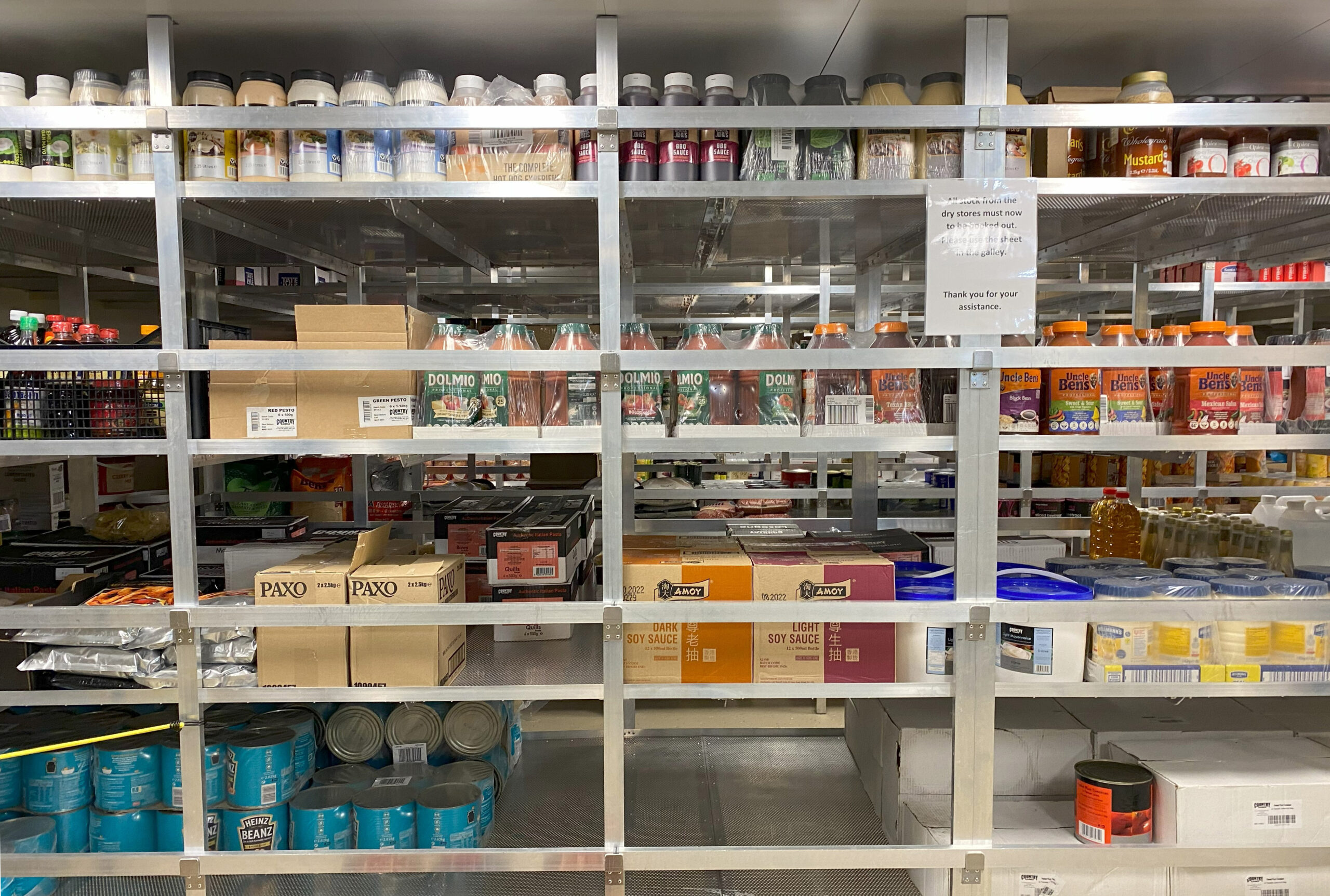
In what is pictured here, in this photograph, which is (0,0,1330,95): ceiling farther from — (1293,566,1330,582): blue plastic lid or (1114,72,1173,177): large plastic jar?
(1293,566,1330,582): blue plastic lid

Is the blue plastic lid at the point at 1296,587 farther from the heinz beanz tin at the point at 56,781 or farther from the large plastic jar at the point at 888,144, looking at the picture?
the heinz beanz tin at the point at 56,781

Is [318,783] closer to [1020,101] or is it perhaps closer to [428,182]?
[428,182]

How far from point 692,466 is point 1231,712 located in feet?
11.1

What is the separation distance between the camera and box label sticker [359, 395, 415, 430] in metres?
1.81

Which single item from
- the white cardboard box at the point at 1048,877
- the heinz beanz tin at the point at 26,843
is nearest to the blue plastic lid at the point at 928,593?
the white cardboard box at the point at 1048,877

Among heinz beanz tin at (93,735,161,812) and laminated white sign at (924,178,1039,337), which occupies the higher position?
laminated white sign at (924,178,1039,337)

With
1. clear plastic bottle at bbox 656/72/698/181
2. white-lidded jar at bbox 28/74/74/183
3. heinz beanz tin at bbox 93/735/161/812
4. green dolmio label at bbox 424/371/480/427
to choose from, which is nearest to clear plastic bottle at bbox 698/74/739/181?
clear plastic bottle at bbox 656/72/698/181

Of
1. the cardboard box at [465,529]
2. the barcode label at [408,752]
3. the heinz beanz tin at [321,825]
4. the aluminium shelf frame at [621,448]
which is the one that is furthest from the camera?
the cardboard box at [465,529]

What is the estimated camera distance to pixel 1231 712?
2248mm

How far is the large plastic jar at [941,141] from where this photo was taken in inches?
70.9

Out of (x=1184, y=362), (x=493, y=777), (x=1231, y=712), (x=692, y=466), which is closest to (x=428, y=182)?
(x=493, y=777)

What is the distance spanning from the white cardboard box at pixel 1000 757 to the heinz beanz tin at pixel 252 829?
1.61 meters

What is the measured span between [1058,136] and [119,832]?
2.90 meters

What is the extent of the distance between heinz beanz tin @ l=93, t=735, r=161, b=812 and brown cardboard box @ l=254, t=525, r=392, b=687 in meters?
0.41
